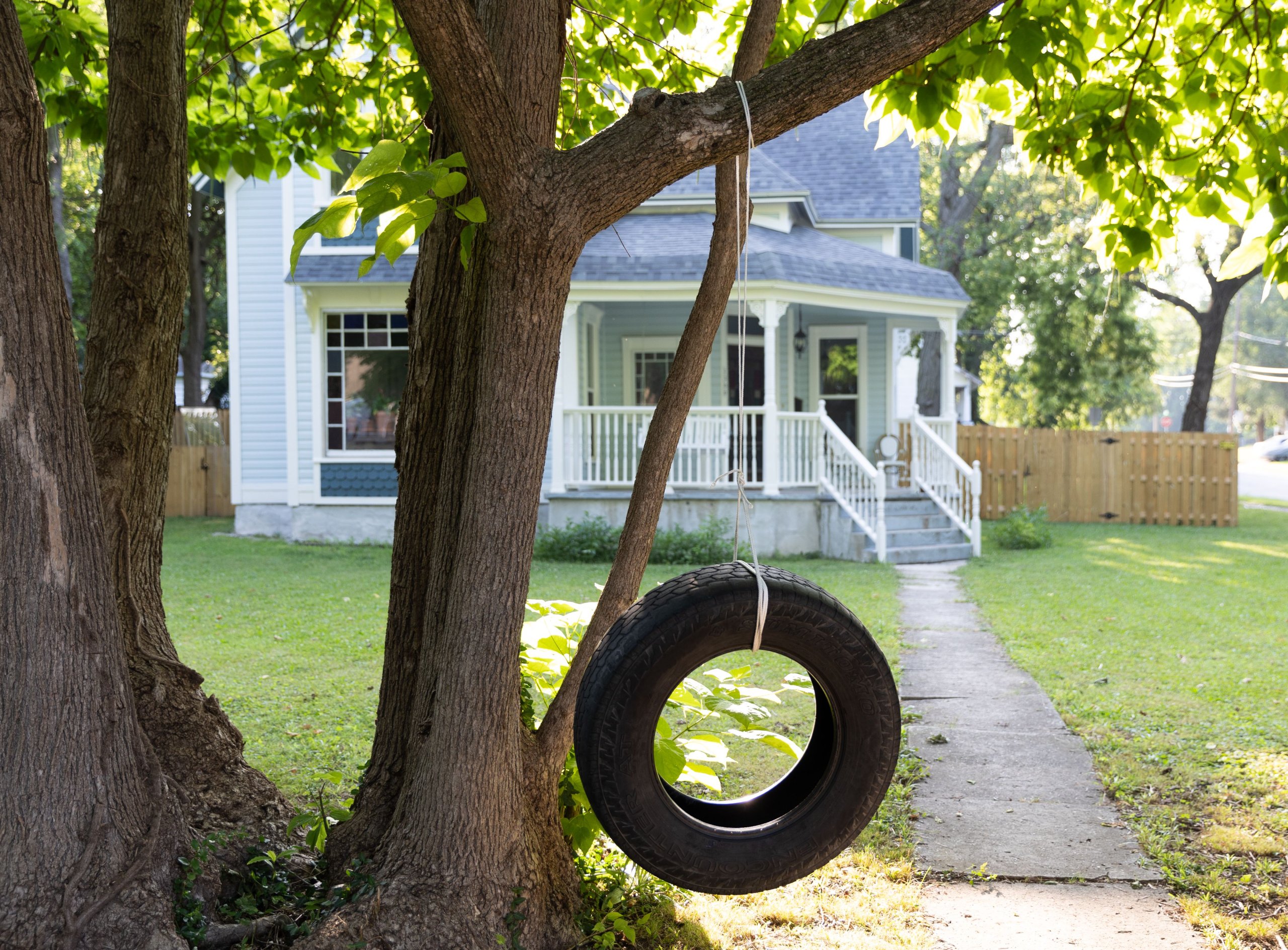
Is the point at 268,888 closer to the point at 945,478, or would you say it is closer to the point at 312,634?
the point at 312,634

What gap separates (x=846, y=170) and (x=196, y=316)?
16202 mm

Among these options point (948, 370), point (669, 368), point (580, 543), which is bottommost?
point (580, 543)

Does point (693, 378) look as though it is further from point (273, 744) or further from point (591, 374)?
point (591, 374)

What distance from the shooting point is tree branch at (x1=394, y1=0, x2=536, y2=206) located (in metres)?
2.54

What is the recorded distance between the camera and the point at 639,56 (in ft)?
18.5

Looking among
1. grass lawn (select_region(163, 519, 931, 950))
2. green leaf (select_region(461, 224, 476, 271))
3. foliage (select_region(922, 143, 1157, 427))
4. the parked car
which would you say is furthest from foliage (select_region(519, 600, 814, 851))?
the parked car

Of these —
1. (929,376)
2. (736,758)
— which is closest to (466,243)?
(736,758)

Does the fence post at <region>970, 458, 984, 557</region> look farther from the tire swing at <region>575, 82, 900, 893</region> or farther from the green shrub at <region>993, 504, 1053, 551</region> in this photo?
the tire swing at <region>575, 82, 900, 893</region>

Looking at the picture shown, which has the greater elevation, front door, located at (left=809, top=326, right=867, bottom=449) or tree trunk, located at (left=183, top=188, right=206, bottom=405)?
tree trunk, located at (left=183, top=188, right=206, bottom=405)

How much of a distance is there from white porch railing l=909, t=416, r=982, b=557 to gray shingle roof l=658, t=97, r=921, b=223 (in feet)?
14.4

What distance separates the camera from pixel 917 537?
1475 cm

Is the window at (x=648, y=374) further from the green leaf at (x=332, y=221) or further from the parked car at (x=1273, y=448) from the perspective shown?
the parked car at (x=1273, y=448)

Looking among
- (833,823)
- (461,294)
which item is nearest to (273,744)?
(461,294)

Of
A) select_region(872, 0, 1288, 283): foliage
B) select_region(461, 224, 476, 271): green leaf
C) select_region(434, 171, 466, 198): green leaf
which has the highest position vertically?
select_region(872, 0, 1288, 283): foliage
